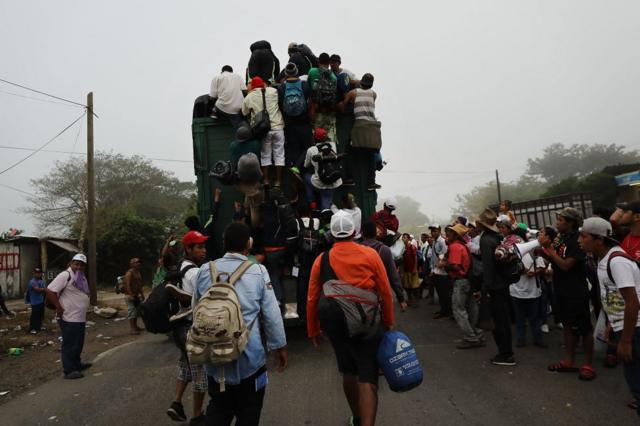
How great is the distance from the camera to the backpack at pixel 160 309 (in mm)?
3160

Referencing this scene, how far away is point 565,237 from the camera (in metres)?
4.29

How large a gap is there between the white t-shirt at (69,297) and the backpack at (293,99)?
12.4 ft

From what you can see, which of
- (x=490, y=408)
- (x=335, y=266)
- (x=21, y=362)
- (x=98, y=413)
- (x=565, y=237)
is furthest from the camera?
(x=21, y=362)

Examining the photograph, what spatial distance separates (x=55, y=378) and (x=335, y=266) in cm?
517

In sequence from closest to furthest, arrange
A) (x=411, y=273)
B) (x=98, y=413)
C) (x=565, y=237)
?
(x=98, y=413), (x=565, y=237), (x=411, y=273)

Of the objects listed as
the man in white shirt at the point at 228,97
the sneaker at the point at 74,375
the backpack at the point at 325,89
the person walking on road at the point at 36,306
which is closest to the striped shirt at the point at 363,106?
the backpack at the point at 325,89

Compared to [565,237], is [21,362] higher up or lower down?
lower down

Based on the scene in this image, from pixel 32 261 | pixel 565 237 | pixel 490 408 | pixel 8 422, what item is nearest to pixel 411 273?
pixel 565 237

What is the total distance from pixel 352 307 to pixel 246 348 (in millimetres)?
745

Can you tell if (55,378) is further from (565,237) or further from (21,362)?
(565,237)

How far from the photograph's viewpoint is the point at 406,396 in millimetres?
3854

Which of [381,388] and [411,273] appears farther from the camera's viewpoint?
[411,273]

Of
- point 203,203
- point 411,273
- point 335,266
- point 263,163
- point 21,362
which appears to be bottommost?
point 21,362

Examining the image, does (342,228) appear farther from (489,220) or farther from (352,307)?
(489,220)
